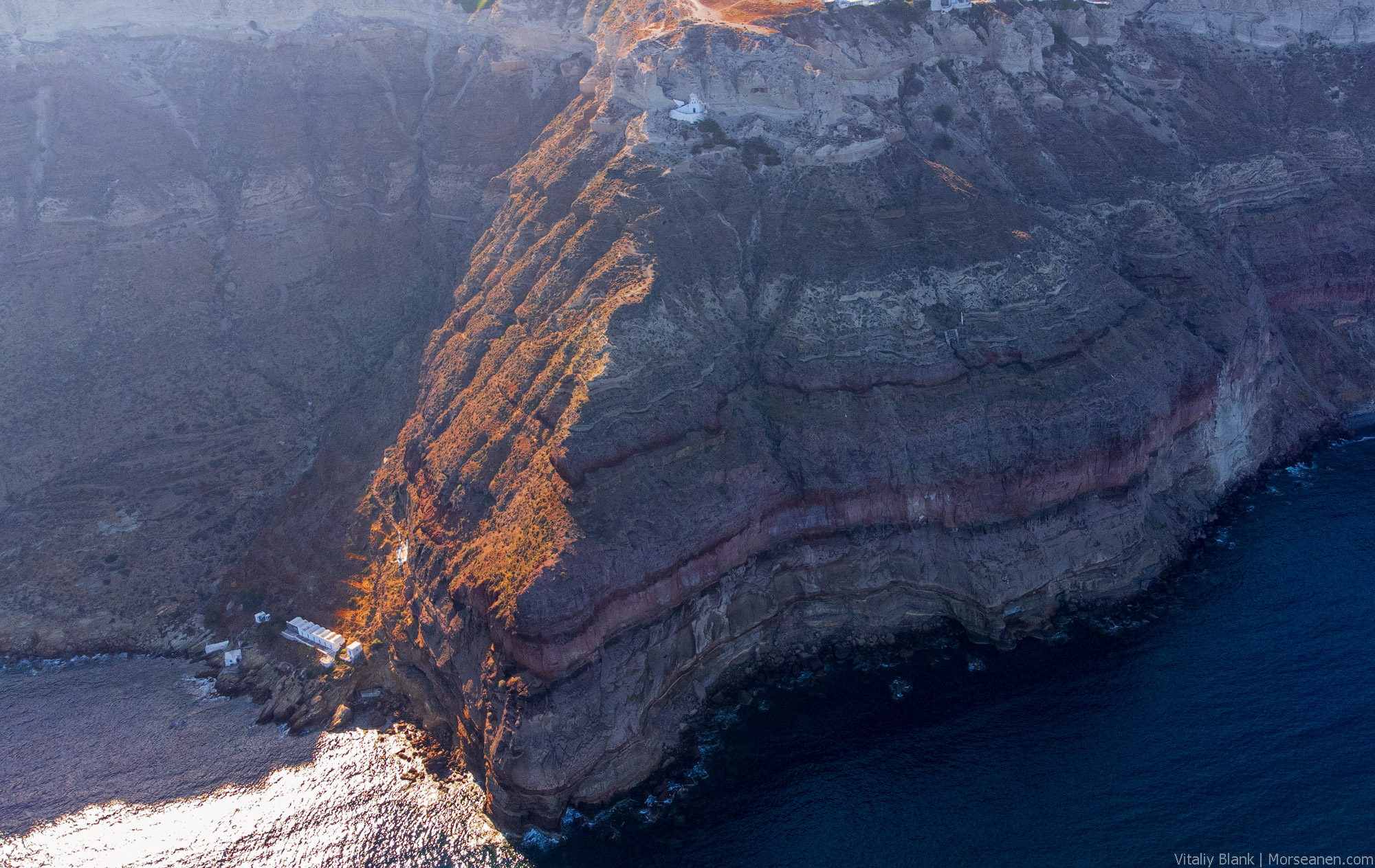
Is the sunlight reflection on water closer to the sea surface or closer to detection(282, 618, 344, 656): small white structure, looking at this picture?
the sea surface

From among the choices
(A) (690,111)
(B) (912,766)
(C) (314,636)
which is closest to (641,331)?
(A) (690,111)

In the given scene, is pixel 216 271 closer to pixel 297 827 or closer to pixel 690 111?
pixel 690 111

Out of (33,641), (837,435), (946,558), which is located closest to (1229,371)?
(946,558)

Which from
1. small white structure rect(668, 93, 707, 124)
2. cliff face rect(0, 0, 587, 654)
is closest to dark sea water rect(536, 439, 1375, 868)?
cliff face rect(0, 0, 587, 654)

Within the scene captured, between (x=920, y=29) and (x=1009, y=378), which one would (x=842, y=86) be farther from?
(x=1009, y=378)

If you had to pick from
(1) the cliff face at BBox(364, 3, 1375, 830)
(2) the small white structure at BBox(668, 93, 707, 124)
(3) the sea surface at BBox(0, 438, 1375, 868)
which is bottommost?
(3) the sea surface at BBox(0, 438, 1375, 868)

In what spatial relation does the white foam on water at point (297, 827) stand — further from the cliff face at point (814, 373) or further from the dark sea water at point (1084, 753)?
the dark sea water at point (1084, 753)
